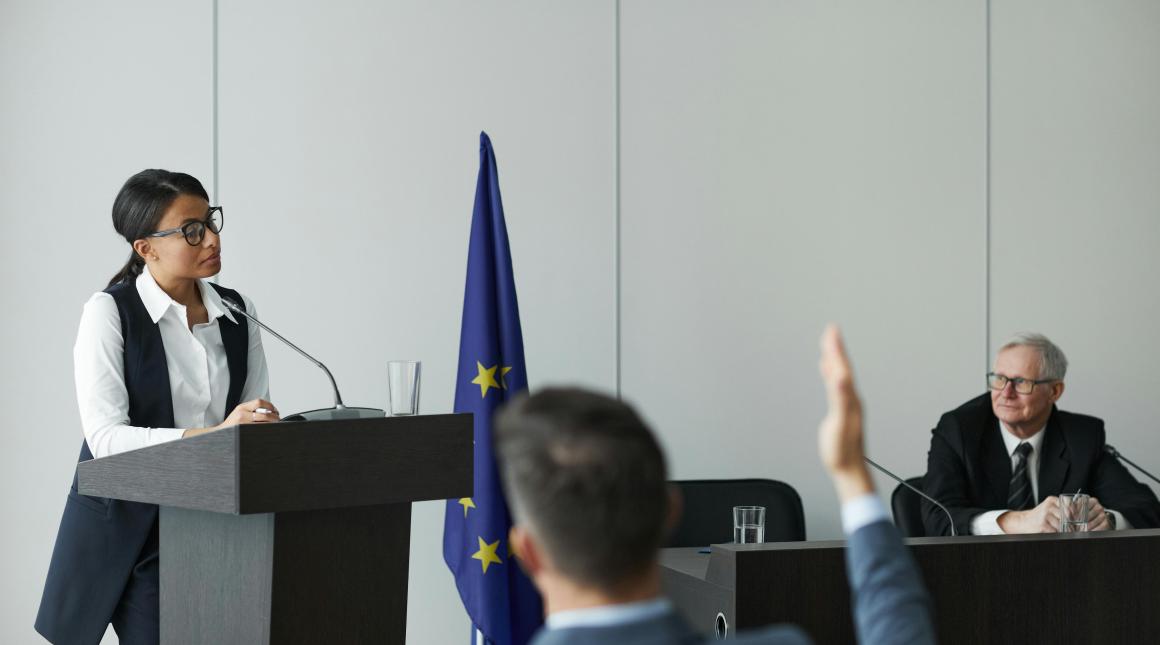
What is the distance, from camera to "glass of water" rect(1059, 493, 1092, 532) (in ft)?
9.78

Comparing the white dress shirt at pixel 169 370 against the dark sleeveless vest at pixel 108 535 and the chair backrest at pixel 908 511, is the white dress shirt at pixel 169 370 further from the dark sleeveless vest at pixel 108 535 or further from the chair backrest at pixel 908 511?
the chair backrest at pixel 908 511

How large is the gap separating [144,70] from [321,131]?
66 centimetres

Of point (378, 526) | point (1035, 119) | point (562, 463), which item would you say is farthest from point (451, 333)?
point (562, 463)

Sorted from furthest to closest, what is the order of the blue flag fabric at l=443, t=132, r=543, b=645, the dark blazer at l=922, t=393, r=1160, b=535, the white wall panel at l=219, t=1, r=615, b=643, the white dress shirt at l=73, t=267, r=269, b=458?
1. the white wall panel at l=219, t=1, r=615, b=643
2. the blue flag fabric at l=443, t=132, r=543, b=645
3. the dark blazer at l=922, t=393, r=1160, b=535
4. the white dress shirt at l=73, t=267, r=269, b=458

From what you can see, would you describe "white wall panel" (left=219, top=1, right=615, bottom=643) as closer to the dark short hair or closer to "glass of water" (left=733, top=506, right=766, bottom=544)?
"glass of water" (left=733, top=506, right=766, bottom=544)

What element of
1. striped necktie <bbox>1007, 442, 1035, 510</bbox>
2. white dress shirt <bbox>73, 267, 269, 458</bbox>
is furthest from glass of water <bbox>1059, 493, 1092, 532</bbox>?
A: white dress shirt <bbox>73, 267, 269, 458</bbox>

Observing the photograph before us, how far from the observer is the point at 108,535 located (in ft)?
9.07

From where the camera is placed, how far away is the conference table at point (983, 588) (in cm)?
241

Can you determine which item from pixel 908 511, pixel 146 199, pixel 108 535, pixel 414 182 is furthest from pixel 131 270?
pixel 908 511

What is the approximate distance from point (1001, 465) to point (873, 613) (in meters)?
3.13

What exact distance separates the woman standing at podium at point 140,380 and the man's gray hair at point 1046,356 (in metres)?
2.51

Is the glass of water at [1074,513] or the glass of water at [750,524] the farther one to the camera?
the glass of water at [750,524]

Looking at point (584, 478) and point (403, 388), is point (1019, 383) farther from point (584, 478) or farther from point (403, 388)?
point (584, 478)

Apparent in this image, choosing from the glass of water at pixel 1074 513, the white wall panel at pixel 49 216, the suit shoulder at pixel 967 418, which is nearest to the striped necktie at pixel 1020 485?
the suit shoulder at pixel 967 418
